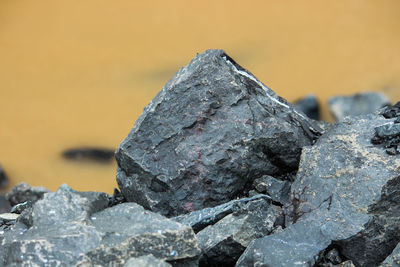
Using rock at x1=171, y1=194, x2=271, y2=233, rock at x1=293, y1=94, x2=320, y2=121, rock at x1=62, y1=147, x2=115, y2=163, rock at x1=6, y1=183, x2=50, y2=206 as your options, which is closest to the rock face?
rock at x1=171, y1=194, x2=271, y2=233

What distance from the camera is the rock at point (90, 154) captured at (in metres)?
6.41

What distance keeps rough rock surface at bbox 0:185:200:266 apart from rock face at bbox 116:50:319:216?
621 mm

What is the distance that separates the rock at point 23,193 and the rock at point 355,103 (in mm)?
3313

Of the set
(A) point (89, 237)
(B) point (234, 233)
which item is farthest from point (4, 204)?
(A) point (89, 237)

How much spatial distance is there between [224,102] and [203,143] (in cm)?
26

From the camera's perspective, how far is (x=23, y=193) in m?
5.71

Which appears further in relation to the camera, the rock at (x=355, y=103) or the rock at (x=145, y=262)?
the rock at (x=355, y=103)

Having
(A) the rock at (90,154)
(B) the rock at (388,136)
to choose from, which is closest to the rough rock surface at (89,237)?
(B) the rock at (388,136)

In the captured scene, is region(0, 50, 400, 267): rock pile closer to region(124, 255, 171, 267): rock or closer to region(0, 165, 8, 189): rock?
region(124, 255, 171, 267): rock

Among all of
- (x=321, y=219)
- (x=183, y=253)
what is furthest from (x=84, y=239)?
(x=321, y=219)

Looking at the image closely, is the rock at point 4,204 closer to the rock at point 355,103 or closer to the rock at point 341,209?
the rock at point 341,209

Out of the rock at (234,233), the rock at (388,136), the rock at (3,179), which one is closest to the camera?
the rock at (234,233)

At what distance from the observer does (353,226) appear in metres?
2.53

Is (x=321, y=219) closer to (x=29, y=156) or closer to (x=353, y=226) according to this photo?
(x=353, y=226)
